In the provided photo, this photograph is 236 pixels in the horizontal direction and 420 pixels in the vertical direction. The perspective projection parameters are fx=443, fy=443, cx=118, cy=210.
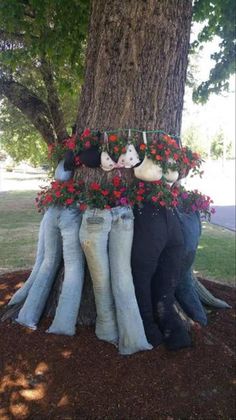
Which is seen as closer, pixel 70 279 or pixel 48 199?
pixel 70 279

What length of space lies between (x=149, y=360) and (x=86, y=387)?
542mm

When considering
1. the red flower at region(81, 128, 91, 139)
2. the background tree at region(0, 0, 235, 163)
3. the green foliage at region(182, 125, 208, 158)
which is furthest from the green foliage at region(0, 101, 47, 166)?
the green foliage at region(182, 125, 208, 158)

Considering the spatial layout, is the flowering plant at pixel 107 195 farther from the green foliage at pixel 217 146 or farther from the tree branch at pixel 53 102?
the green foliage at pixel 217 146

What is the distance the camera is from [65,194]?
3729 millimetres

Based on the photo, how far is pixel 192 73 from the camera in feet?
61.0

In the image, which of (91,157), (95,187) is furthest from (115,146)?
(95,187)

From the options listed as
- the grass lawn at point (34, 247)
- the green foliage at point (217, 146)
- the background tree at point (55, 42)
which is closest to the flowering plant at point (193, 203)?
the background tree at point (55, 42)

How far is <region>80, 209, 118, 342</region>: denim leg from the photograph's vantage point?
3.45 m

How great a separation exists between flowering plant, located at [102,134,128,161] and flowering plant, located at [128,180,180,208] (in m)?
0.30

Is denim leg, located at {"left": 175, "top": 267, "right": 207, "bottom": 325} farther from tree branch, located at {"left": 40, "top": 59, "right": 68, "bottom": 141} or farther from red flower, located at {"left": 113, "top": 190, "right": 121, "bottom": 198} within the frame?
tree branch, located at {"left": 40, "top": 59, "right": 68, "bottom": 141}

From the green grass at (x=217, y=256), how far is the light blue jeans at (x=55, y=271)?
456 centimetres

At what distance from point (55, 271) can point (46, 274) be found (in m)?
0.08

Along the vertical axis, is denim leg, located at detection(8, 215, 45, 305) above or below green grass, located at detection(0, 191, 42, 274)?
above

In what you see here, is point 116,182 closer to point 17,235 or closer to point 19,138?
point 17,235
